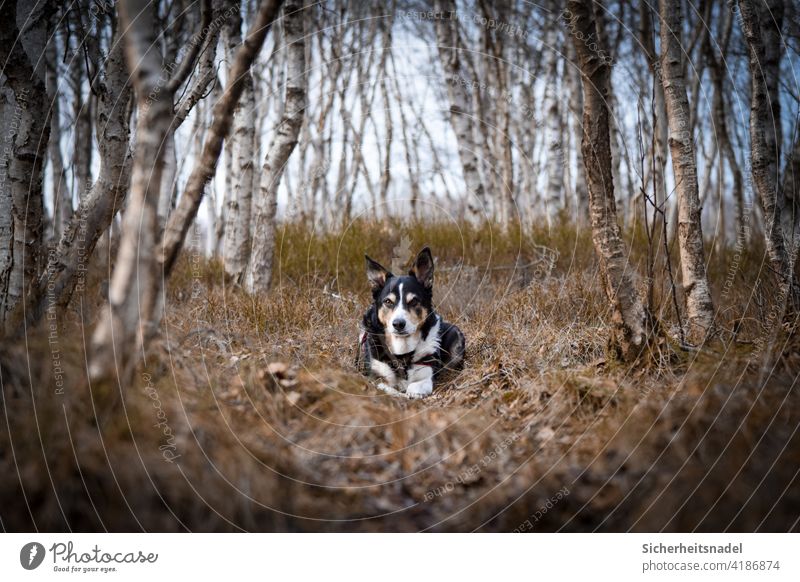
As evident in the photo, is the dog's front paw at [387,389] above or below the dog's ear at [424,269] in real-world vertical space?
below

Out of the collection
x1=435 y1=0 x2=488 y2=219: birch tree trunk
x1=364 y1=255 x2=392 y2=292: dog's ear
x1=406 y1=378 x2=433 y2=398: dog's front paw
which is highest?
x1=435 y1=0 x2=488 y2=219: birch tree trunk

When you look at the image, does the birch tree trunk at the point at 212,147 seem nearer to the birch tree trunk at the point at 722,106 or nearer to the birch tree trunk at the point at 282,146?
the birch tree trunk at the point at 282,146

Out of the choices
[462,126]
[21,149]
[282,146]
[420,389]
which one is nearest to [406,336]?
[420,389]

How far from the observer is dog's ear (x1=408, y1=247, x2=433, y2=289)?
17.1 ft

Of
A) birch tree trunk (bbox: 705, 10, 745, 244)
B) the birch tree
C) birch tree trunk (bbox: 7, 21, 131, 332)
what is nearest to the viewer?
birch tree trunk (bbox: 7, 21, 131, 332)

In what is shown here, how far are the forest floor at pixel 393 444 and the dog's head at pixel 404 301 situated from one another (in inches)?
35.7

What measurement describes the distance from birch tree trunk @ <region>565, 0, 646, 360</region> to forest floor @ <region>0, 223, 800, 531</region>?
7.5 inches

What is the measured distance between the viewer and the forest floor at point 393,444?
224 centimetres

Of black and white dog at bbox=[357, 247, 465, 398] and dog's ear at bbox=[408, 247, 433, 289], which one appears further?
dog's ear at bbox=[408, 247, 433, 289]

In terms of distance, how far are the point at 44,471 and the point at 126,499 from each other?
0.34m

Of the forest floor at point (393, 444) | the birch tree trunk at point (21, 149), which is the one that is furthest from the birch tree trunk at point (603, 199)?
the birch tree trunk at point (21, 149)

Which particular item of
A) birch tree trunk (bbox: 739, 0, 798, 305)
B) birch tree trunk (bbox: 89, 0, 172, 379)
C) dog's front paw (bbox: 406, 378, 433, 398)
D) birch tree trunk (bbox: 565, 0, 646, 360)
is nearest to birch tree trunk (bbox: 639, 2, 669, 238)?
birch tree trunk (bbox: 565, 0, 646, 360)

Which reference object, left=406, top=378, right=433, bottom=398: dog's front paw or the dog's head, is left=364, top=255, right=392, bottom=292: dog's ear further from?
left=406, top=378, right=433, bottom=398: dog's front paw
